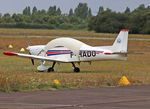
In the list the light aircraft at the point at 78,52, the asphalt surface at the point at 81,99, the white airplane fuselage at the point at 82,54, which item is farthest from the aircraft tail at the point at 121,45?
the asphalt surface at the point at 81,99

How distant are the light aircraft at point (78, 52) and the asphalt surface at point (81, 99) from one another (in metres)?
8.53

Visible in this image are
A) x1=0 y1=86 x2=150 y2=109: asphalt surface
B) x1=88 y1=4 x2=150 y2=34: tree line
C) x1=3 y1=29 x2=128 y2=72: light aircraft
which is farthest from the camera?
x1=88 y1=4 x2=150 y2=34: tree line

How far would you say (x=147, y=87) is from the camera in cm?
1962

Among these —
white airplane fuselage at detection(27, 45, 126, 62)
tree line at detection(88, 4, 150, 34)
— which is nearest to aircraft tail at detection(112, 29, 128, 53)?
white airplane fuselage at detection(27, 45, 126, 62)

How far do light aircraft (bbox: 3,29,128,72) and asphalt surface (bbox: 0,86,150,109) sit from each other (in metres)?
8.53

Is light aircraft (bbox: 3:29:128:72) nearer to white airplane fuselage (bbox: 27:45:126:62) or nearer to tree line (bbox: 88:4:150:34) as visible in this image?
white airplane fuselage (bbox: 27:45:126:62)

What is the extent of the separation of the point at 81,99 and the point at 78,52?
12.7 m

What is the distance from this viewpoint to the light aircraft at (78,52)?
2717 cm

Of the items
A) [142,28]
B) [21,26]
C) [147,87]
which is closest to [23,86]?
[147,87]

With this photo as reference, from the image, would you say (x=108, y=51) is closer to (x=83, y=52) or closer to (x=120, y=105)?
(x=83, y=52)

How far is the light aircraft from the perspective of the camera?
27.2m

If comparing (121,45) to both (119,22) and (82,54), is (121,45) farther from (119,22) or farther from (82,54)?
(119,22)

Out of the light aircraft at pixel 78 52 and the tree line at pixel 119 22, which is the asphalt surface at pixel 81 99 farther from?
the tree line at pixel 119 22

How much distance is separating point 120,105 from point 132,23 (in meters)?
88.1
